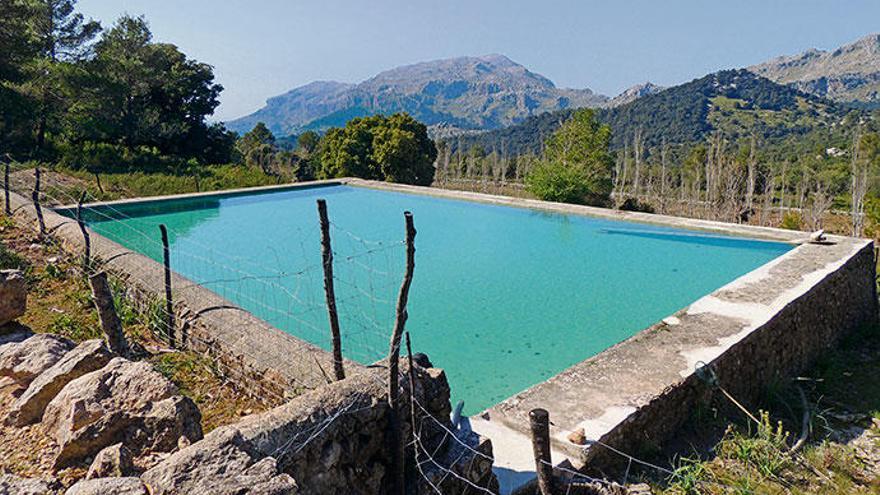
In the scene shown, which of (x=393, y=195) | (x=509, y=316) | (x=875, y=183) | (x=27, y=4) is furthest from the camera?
(x=875, y=183)

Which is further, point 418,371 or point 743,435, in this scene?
point 743,435

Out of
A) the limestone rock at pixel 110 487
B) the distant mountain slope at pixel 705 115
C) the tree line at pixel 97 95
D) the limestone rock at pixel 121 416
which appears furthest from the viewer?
the distant mountain slope at pixel 705 115

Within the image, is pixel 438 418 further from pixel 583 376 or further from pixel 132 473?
pixel 583 376

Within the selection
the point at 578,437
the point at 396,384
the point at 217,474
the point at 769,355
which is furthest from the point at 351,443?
the point at 769,355

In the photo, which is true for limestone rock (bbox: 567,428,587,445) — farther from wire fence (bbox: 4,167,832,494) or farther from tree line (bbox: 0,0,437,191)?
tree line (bbox: 0,0,437,191)

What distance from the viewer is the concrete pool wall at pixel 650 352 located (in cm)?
361

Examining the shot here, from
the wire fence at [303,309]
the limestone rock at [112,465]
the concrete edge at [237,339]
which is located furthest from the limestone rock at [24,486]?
the concrete edge at [237,339]

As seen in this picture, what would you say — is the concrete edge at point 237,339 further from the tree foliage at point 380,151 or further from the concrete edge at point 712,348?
the tree foliage at point 380,151

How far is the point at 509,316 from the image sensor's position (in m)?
6.85

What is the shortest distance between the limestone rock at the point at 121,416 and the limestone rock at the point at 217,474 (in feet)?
1.79

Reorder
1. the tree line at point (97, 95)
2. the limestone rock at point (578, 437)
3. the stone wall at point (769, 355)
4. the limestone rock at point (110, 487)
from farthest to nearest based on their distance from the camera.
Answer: the tree line at point (97, 95) → the stone wall at point (769, 355) → the limestone rock at point (578, 437) → the limestone rock at point (110, 487)

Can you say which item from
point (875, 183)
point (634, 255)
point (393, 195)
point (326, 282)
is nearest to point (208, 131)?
point (393, 195)

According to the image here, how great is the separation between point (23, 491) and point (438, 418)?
5.78 ft

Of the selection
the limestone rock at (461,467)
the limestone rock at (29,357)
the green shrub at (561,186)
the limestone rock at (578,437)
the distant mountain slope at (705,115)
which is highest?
the distant mountain slope at (705,115)
